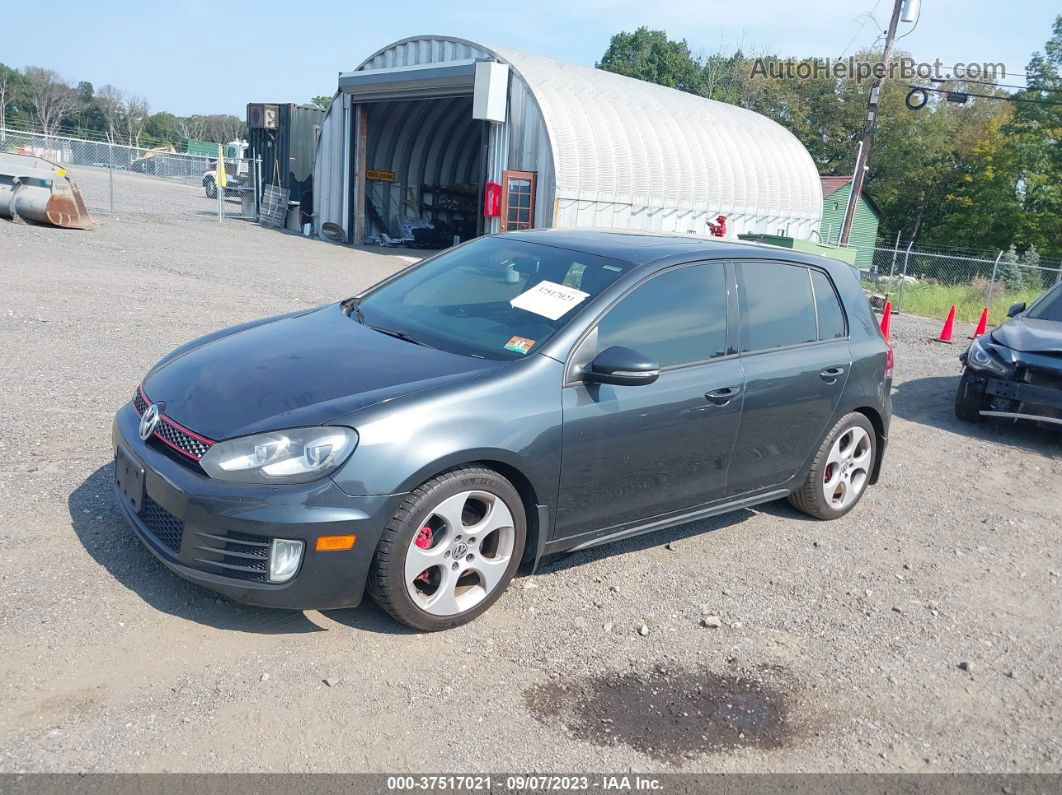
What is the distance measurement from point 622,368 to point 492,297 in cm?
100

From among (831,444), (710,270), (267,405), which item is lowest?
(831,444)

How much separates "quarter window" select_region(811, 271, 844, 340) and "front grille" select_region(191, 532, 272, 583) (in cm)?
355

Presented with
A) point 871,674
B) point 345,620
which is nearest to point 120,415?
point 345,620

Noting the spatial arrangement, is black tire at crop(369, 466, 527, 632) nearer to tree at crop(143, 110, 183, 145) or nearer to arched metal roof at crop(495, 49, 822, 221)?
arched metal roof at crop(495, 49, 822, 221)

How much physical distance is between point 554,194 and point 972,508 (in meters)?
15.6

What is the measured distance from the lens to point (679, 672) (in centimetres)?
370

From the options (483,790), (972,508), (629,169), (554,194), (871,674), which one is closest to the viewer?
(483,790)

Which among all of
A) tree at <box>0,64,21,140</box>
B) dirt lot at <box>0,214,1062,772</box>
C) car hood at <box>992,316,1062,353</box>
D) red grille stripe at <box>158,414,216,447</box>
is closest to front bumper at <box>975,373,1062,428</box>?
car hood at <box>992,316,1062,353</box>

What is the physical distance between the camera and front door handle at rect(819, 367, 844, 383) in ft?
16.9

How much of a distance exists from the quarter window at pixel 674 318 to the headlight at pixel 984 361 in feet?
15.3

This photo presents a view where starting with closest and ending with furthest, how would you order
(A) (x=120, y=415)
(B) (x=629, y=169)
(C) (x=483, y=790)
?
(C) (x=483, y=790) → (A) (x=120, y=415) → (B) (x=629, y=169)

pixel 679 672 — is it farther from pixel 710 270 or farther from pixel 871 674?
pixel 710 270

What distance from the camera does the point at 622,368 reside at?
3871mm

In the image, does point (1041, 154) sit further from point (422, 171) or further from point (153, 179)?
point (153, 179)
